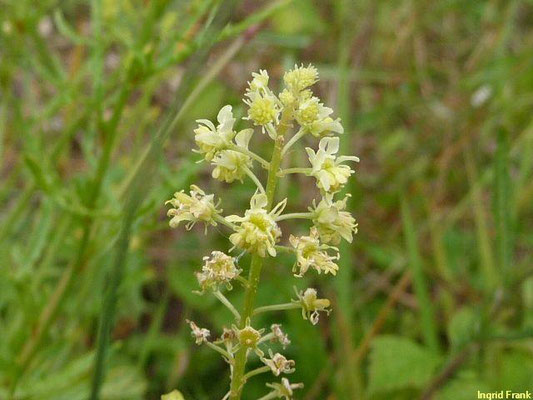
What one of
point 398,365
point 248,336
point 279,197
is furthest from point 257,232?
point 279,197

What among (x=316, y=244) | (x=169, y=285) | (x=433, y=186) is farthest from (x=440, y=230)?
(x=316, y=244)

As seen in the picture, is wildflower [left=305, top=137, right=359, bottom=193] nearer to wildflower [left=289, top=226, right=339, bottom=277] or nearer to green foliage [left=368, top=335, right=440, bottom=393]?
wildflower [left=289, top=226, right=339, bottom=277]

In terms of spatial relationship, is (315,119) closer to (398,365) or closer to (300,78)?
(300,78)

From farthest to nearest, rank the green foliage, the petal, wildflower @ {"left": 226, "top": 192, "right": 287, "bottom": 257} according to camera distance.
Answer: the green foliage → the petal → wildflower @ {"left": 226, "top": 192, "right": 287, "bottom": 257}

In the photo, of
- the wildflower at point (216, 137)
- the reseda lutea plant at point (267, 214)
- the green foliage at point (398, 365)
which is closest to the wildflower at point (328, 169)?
the reseda lutea plant at point (267, 214)

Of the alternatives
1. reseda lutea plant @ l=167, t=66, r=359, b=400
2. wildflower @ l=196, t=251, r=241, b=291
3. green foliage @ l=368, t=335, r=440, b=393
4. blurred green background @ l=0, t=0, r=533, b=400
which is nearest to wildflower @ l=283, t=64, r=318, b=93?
reseda lutea plant @ l=167, t=66, r=359, b=400

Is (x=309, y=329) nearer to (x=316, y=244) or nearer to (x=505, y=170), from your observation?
(x=505, y=170)

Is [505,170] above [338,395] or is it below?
above

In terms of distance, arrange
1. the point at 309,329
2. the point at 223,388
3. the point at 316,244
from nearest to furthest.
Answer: the point at 316,244 < the point at 309,329 < the point at 223,388
